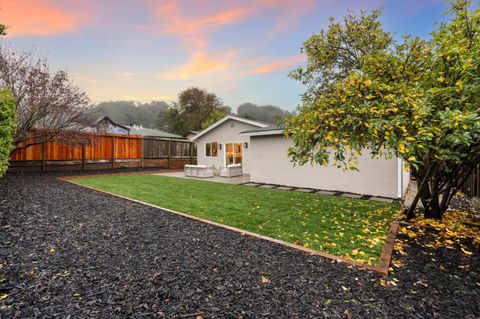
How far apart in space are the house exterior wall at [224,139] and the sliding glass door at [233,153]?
0.72 ft

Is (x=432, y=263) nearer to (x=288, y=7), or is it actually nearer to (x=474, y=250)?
(x=474, y=250)

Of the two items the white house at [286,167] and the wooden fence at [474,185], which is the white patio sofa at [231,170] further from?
the wooden fence at [474,185]

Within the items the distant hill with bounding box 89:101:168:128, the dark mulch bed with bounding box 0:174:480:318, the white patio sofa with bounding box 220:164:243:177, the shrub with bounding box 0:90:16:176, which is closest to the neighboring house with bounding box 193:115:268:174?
the white patio sofa with bounding box 220:164:243:177

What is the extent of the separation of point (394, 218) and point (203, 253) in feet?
13.7

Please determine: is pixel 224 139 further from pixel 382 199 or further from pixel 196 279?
pixel 196 279

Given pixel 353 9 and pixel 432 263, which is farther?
pixel 353 9

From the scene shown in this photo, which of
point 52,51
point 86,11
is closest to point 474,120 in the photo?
point 86,11

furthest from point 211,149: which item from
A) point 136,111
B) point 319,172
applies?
point 136,111

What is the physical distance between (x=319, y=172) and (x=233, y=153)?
707 centimetres

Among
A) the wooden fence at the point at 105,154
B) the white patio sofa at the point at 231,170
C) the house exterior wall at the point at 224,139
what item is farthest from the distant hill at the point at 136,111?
the white patio sofa at the point at 231,170

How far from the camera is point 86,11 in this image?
8.43 metres

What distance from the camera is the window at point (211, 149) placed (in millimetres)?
15789

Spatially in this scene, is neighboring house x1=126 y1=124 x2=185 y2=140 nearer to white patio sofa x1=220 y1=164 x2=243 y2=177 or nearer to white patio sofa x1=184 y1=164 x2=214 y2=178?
white patio sofa x1=184 y1=164 x2=214 y2=178

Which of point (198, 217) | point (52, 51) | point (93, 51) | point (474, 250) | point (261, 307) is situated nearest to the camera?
point (261, 307)
